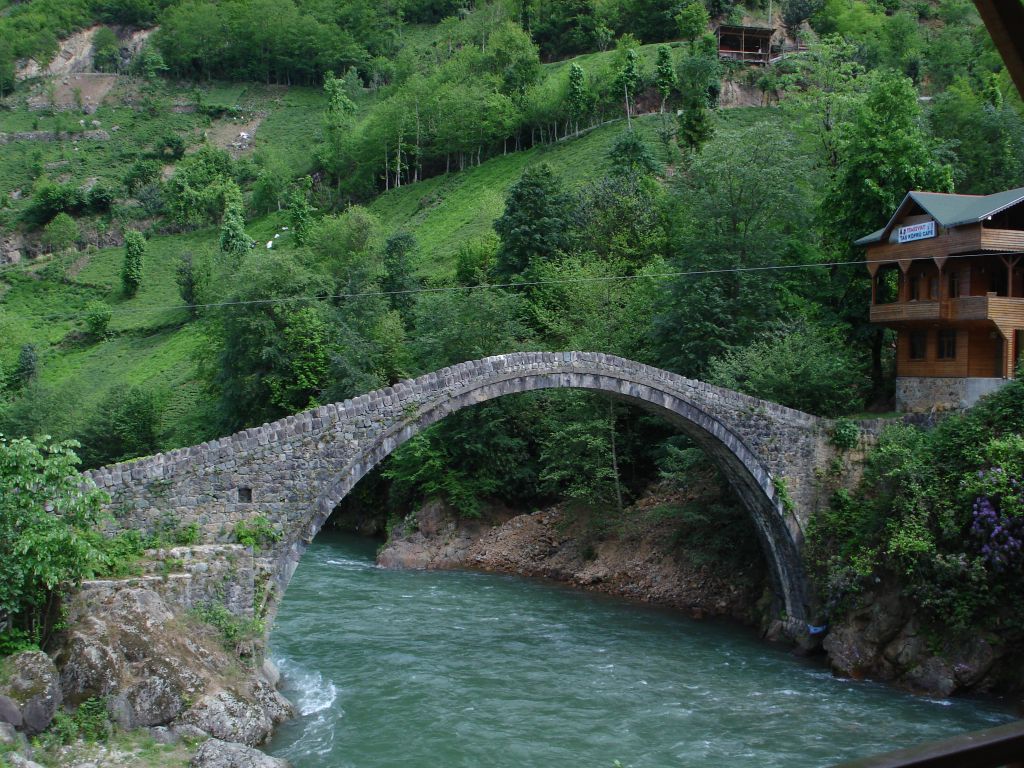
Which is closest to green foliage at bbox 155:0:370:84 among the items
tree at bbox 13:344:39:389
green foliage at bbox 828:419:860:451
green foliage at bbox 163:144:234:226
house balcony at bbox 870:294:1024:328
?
green foliage at bbox 163:144:234:226

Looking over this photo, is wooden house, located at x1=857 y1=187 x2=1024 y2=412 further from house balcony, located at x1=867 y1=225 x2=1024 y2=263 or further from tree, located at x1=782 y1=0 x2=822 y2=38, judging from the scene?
tree, located at x1=782 y1=0 x2=822 y2=38

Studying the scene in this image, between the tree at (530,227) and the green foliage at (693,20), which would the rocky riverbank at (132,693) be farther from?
the green foliage at (693,20)

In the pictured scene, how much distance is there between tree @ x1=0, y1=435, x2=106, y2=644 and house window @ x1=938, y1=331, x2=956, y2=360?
19925 mm

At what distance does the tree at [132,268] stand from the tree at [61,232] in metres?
11.1

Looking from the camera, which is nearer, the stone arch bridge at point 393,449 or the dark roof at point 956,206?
the stone arch bridge at point 393,449

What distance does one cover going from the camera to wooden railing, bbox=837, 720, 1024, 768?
5.44 feet

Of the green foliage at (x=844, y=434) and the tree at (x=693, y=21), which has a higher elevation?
the tree at (x=693, y=21)

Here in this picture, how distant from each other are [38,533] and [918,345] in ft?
69.1

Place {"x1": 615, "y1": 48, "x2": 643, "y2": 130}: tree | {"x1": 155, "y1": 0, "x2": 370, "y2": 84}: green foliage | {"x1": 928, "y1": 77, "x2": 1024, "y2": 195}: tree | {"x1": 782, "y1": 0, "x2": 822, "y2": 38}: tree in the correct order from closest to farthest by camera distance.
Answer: {"x1": 928, "y1": 77, "x2": 1024, "y2": 195}: tree, {"x1": 615, "y1": 48, "x2": 643, "y2": 130}: tree, {"x1": 782, "y1": 0, "x2": 822, "y2": 38}: tree, {"x1": 155, "y1": 0, "x2": 370, "y2": 84}: green foliage

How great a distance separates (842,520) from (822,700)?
4810 mm

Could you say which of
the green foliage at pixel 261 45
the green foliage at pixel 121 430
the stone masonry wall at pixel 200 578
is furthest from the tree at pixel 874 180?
the green foliage at pixel 261 45

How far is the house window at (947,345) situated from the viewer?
22.8 metres

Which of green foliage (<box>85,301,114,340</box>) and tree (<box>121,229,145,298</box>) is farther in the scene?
tree (<box>121,229,145,298</box>)

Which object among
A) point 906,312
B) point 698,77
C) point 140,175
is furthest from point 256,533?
point 140,175
